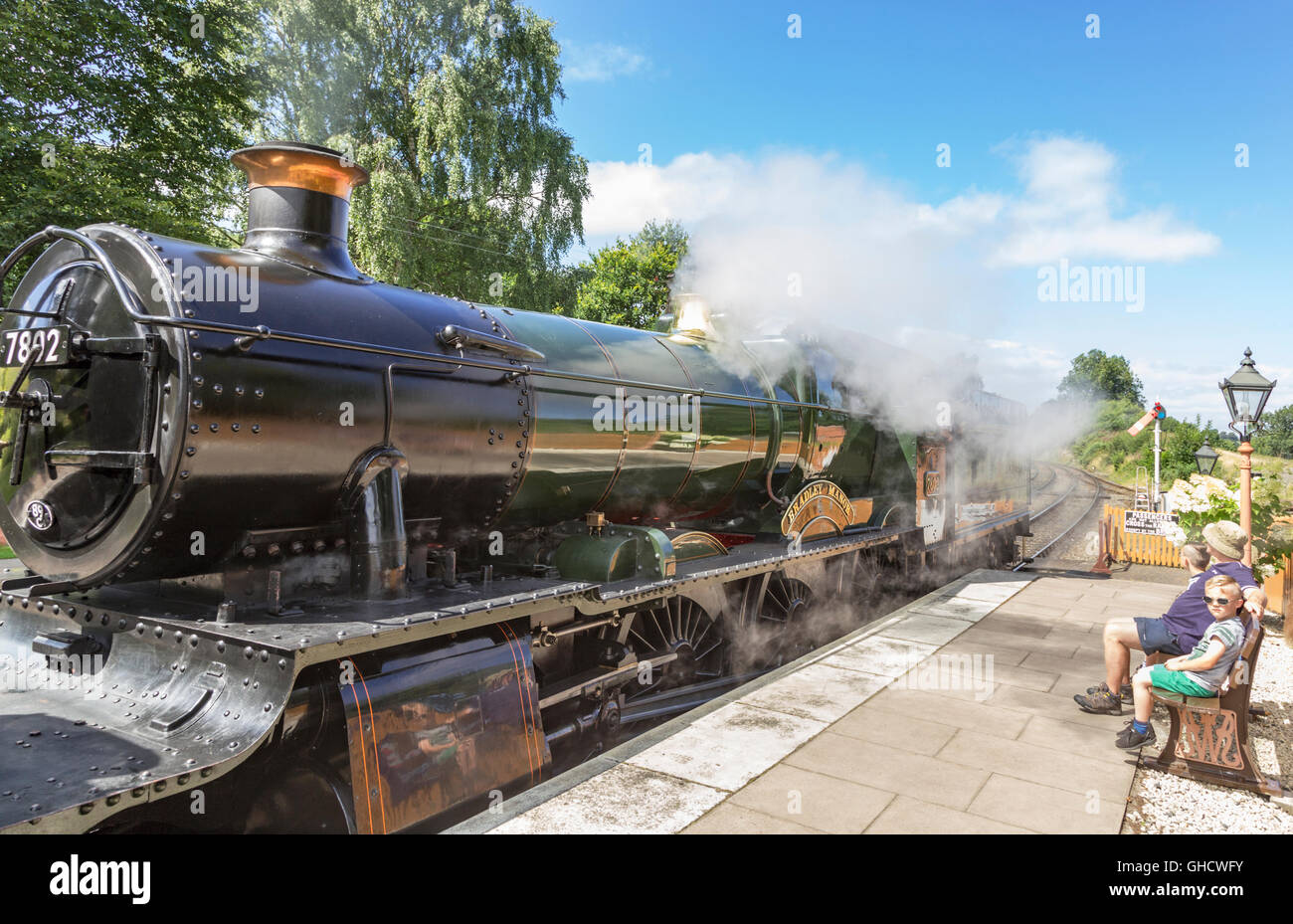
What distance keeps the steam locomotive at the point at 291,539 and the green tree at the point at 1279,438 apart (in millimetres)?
56829

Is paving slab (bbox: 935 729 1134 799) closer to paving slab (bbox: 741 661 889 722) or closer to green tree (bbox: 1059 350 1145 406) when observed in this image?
paving slab (bbox: 741 661 889 722)

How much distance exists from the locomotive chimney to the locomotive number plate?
962mm

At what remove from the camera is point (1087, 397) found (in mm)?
14812

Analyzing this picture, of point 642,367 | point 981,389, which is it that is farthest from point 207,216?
point 981,389

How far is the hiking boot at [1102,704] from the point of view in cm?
507

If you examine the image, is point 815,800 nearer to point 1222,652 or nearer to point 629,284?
point 1222,652

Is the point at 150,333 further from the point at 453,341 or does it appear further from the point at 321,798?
the point at 321,798

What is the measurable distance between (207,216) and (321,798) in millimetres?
16046

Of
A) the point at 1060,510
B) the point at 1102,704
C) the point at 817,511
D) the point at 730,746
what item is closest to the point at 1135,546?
the point at 1060,510

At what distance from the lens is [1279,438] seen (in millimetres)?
55094

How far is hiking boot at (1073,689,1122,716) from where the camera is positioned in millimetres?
5066

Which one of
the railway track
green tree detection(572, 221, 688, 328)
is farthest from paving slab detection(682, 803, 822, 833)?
green tree detection(572, 221, 688, 328)

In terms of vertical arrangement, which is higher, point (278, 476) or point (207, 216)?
point (207, 216)

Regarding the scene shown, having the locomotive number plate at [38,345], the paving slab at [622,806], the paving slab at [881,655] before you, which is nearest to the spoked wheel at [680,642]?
the paving slab at [881,655]
